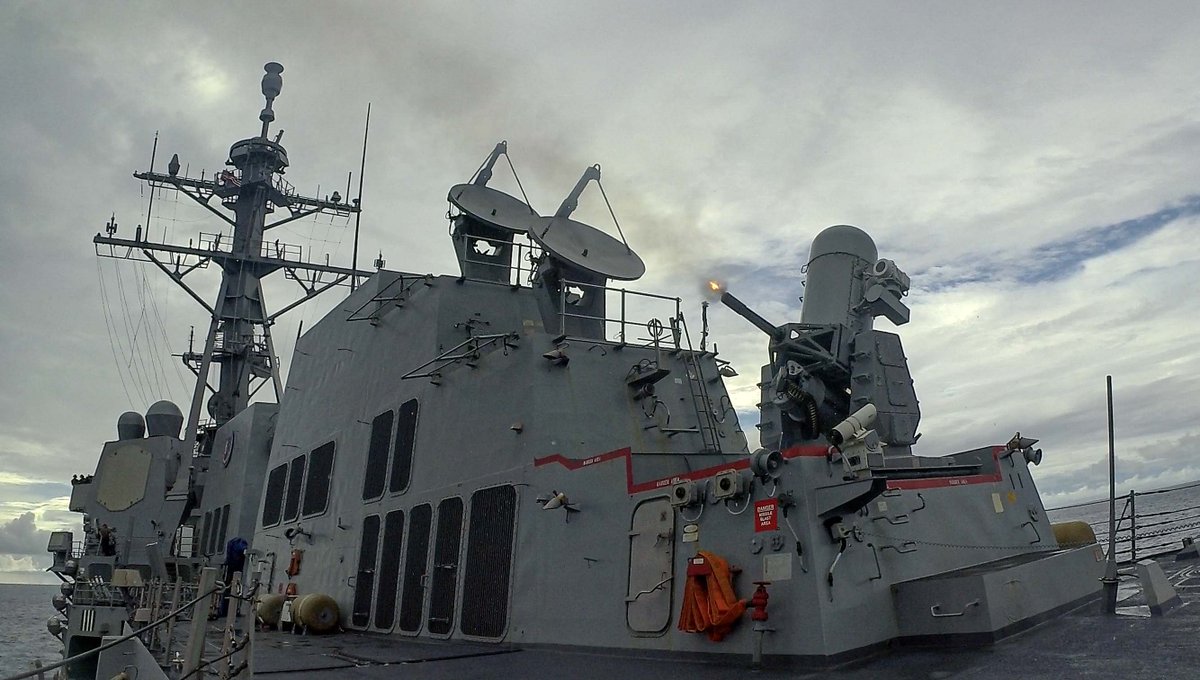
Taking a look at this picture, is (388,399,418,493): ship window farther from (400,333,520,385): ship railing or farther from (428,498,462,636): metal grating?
(428,498,462,636): metal grating

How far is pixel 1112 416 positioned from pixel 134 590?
1922 centimetres

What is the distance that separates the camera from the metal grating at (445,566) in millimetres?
9180

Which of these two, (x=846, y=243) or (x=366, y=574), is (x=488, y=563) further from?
(x=846, y=243)

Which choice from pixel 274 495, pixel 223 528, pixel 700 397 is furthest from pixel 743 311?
pixel 223 528

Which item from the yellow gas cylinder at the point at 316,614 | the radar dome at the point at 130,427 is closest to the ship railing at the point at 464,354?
the yellow gas cylinder at the point at 316,614

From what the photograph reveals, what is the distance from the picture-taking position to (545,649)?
25.6 ft

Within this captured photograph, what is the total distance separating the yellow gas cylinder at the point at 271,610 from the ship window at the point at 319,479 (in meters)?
1.28

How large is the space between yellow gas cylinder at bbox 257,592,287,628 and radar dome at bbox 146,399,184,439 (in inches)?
687

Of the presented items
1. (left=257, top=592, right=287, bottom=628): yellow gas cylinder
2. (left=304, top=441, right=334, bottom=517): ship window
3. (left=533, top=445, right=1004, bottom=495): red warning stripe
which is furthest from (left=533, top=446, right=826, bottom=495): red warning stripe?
(left=257, top=592, right=287, bottom=628): yellow gas cylinder

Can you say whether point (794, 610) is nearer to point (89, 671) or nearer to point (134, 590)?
point (89, 671)

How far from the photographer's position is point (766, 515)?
255 inches

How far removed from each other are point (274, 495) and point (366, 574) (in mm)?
4932

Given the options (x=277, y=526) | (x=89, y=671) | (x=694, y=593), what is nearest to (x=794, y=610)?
(x=694, y=593)

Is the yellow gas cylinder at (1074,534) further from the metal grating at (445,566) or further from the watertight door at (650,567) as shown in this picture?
the metal grating at (445,566)
